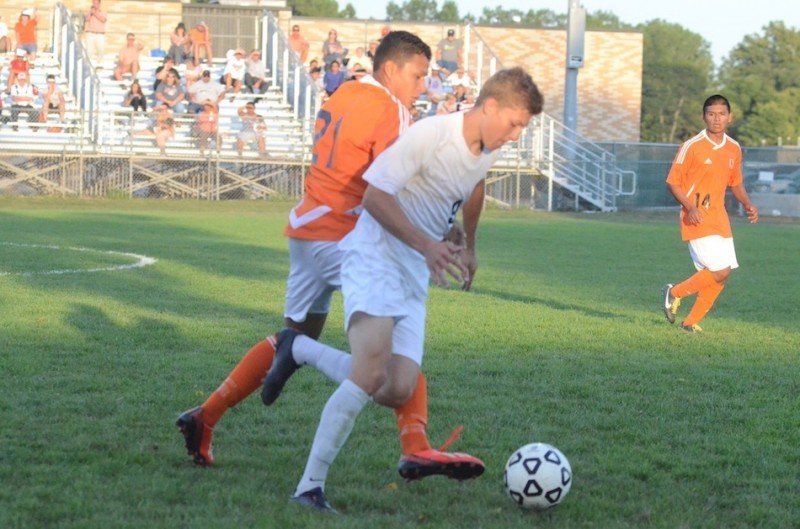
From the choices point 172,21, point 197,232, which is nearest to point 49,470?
point 197,232

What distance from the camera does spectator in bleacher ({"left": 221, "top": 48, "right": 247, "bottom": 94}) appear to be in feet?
102

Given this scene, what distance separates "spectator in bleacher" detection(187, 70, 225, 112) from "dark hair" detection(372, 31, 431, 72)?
2433cm

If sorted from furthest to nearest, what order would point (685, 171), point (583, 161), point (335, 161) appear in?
point (583, 161) → point (685, 171) → point (335, 161)

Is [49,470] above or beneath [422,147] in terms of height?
beneath

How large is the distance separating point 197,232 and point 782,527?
16103 mm

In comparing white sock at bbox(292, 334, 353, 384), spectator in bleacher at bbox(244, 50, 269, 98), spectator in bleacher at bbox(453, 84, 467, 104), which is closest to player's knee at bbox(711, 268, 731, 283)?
white sock at bbox(292, 334, 353, 384)

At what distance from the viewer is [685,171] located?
10.1m

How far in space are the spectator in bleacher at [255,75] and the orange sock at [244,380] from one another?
87.2ft

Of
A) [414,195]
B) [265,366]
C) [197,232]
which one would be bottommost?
[197,232]

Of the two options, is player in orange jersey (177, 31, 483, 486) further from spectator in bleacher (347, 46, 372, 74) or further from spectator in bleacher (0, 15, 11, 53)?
spectator in bleacher (0, 15, 11, 53)

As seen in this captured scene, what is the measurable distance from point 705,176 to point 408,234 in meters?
6.14

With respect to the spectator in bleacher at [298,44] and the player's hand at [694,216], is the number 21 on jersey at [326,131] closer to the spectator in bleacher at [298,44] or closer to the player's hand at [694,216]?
the player's hand at [694,216]

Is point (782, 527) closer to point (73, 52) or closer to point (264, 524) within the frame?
point (264, 524)

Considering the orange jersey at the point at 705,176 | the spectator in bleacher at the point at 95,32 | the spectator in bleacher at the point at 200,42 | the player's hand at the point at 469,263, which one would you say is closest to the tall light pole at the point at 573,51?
the spectator in bleacher at the point at 200,42
